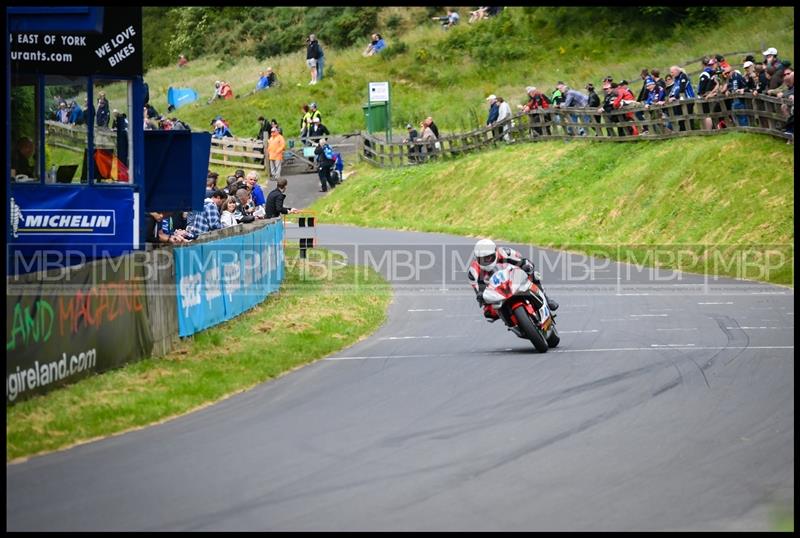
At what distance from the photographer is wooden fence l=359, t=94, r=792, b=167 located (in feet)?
100

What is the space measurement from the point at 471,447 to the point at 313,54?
47.8m

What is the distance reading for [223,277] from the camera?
18.9m

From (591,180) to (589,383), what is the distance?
2341 centimetres

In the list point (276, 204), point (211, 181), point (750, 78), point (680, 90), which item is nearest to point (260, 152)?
point (680, 90)

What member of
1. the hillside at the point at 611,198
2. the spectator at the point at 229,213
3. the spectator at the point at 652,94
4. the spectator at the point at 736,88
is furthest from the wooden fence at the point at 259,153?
the spectator at the point at 229,213

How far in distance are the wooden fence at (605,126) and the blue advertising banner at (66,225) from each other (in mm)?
16748

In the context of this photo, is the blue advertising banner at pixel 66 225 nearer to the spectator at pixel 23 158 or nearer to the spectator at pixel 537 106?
the spectator at pixel 23 158

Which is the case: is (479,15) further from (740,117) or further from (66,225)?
(66,225)

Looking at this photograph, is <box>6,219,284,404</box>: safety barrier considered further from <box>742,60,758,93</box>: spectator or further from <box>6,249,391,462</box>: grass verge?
<box>742,60,758,93</box>: spectator

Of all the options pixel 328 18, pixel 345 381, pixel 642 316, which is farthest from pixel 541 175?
pixel 328 18

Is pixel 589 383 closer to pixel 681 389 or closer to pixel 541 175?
pixel 681 389

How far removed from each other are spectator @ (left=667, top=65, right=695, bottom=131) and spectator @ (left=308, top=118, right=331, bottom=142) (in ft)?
58.0

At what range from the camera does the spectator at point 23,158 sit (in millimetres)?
16750

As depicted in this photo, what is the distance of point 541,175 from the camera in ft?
128
